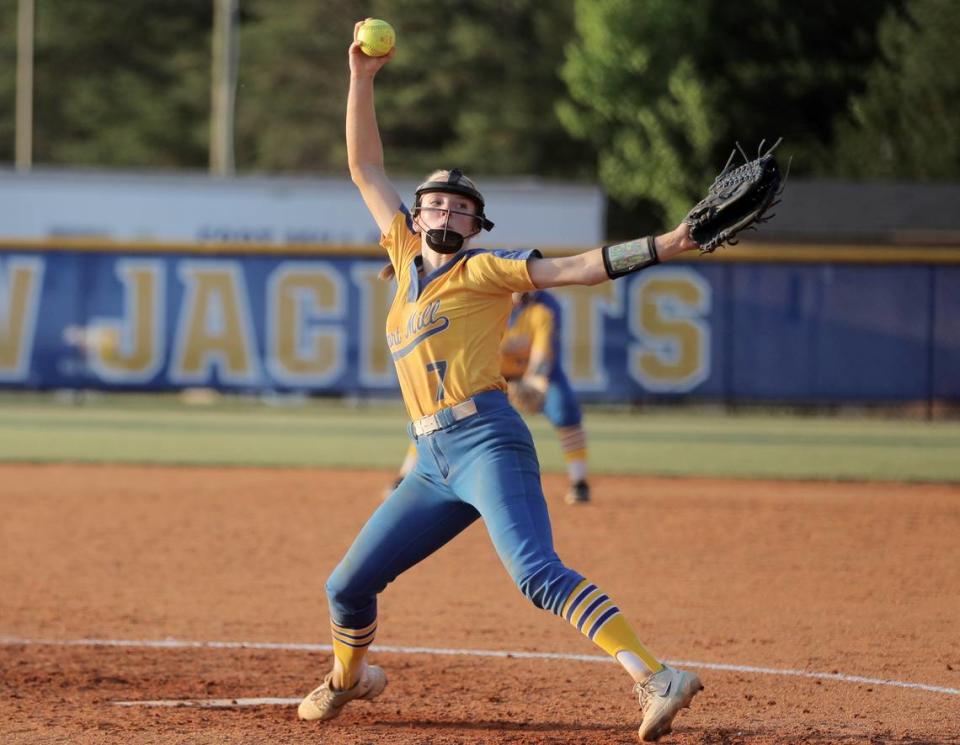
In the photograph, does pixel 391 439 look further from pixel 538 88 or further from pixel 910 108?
pixel 538 88

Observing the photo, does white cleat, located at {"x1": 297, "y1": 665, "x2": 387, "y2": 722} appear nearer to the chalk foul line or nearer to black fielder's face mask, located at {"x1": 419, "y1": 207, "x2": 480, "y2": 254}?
the chalk foul line

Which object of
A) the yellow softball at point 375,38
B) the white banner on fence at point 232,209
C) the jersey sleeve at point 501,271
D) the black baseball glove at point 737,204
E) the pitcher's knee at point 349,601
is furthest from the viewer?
the white banner on fence at point 232,209

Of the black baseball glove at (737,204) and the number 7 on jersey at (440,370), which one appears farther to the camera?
the number 7 on jersey at (440,370)

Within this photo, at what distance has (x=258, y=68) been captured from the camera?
45.8 m

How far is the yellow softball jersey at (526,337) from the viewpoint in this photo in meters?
11.6

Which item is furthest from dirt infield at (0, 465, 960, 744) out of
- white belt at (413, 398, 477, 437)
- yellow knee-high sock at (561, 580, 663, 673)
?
white belt at (413, 398, 477, 437)

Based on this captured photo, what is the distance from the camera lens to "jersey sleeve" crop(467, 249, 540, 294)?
17.7ft

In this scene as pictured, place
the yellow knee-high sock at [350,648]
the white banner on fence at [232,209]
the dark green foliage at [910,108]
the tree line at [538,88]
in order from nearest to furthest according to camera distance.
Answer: the yellow knee-high sock at [350,648] < the white banner on fence at [232,209] < the dark green foliage at [910,108] < the tree line at [538,88]

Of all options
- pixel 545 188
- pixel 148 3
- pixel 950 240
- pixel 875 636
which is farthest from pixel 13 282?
pixel 148 3

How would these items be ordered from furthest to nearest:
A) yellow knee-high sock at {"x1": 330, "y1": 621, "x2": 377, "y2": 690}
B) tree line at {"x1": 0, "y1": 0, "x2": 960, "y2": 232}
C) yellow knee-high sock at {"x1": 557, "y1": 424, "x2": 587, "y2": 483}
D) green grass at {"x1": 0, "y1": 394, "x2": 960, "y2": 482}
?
tree line at {"x1": 0, "y1": 0, "x2": 960, "y2": 232} < green grass at {"x1": 0, "y1": 394, "x2": 960, "y2": 482} < yellow knee-high sock at {"x1": 557, "y1": 424, "x2": 587, "y2": 483} < yellow knee-high sock at {"x1": 330, "y1": 621, "x2": 377, "y2": 690}

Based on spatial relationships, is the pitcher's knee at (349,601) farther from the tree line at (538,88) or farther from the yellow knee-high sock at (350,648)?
the tree line at (538,88)

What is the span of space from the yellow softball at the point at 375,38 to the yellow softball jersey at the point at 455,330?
981 millimetres

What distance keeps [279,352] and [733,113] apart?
1592 centimetres

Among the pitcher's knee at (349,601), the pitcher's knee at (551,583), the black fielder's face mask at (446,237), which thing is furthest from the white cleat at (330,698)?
the black fielder's face mask at (446,237)
